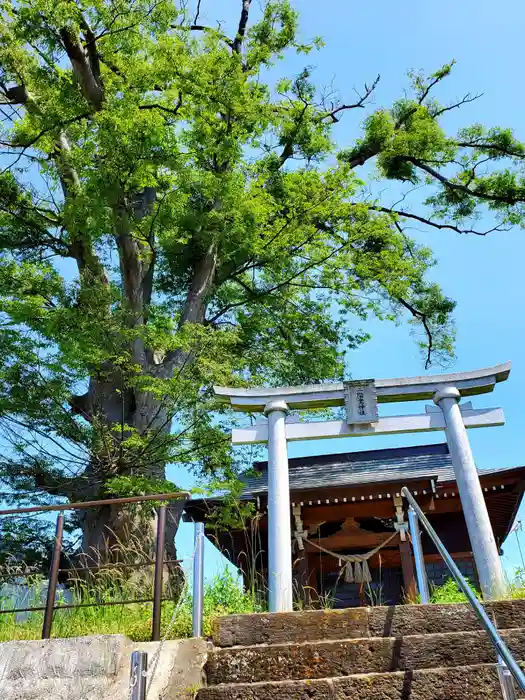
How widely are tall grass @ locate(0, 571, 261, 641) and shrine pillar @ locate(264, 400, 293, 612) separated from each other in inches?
10.2

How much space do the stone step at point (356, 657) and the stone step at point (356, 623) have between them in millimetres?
183

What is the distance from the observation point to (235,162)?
10273 mm

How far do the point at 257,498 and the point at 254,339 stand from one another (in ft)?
10.4

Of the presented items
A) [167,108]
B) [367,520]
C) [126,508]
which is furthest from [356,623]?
[167,108]

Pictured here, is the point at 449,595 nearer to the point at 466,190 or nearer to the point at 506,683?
the point at 506,683

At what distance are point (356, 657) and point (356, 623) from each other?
0.32m

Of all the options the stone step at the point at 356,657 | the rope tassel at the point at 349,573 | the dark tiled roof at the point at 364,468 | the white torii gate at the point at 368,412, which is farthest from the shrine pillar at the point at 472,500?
the rope tassel at the point at 349,573

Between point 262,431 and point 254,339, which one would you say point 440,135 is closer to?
point 254,339

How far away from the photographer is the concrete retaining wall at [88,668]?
3580 mm

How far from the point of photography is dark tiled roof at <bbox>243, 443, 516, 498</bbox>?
10562 millimetres

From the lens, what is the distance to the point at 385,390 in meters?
6.52

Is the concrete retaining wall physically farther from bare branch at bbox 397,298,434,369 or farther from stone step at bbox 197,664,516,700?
bare branch at bbox 397,298,434,369

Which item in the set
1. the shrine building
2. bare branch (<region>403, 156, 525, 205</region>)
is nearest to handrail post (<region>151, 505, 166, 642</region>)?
the shrine building

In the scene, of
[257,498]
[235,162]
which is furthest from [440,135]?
[257,498]
